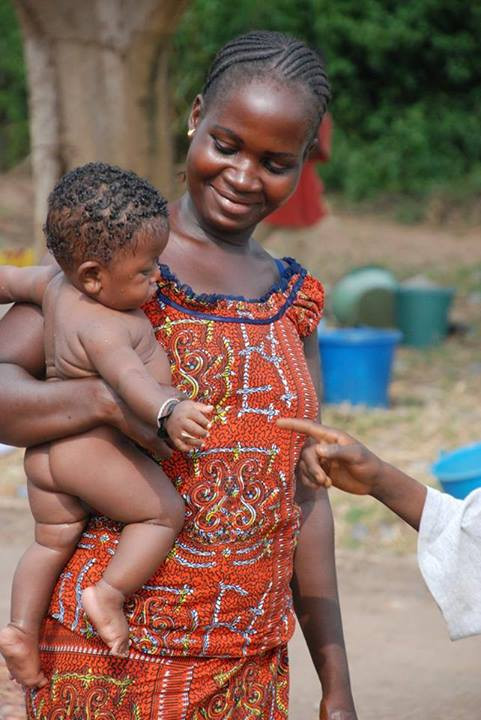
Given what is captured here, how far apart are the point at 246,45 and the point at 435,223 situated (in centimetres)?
1240

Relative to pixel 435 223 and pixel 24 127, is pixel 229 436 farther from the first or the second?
pixel 24 127

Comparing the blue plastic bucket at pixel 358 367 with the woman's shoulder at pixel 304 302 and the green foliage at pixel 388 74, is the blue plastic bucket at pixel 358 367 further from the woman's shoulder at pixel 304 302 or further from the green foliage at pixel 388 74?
the green foliage at pixel 388 74

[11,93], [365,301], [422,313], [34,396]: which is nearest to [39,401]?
[34,396]

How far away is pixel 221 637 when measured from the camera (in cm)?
204

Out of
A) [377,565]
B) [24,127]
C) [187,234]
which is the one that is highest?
[187,234]

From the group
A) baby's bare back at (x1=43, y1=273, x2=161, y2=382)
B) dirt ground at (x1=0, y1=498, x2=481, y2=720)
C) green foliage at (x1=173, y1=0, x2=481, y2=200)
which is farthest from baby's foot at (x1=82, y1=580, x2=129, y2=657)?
green foliage at (x1=173, y1=0, x2=481, y2=200)

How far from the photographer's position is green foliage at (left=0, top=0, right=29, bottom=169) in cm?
1627

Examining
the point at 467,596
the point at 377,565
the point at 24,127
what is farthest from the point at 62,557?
the point at 24,127

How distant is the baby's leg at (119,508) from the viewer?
190 centimetres

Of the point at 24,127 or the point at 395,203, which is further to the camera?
the point at 24,127

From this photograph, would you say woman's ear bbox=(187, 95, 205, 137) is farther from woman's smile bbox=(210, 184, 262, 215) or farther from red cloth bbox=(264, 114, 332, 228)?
red cloth bbox=(264, 114, 332, 228)

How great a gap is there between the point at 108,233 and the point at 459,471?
9.47ft

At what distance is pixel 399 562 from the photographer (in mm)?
5039

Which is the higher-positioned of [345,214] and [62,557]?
[62,557]
